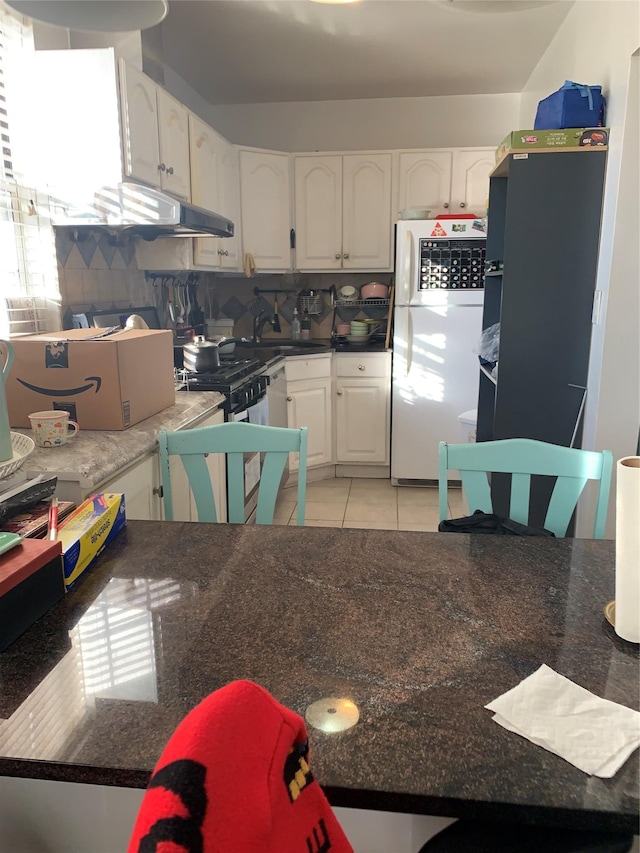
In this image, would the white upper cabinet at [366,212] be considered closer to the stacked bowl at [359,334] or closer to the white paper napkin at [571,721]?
the stacked bowl at [359,334]

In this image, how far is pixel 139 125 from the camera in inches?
97.1

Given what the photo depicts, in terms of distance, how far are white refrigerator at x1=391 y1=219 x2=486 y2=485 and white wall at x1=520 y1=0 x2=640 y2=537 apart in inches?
51.8

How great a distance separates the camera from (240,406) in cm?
279

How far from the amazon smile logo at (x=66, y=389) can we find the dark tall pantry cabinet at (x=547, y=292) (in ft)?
5.19

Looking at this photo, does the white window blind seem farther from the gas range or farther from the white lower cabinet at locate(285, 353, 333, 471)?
the white lower cabinet at locate(285, 353, 333, 471)

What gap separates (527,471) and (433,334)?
8.10 ft

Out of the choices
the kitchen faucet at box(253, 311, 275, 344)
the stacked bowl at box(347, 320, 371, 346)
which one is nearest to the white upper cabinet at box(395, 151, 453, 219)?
the stacked bowl at box(347, 320, 371, 346)

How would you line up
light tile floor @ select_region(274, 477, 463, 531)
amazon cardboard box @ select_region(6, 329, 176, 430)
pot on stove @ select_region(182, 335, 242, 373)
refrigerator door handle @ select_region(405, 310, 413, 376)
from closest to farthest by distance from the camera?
amazon cardboard box @ select_region(6, 329, 176, 430) < pot on stove @ select_region(182, 335, 242, 373) < light tile floor @ select_region(274, 477, 463, 531) < refrigerator door handle @ select_region(405, 310, 413, 376)

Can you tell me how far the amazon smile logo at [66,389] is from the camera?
183 cm

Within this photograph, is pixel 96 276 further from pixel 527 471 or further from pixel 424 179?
pixel 424 179

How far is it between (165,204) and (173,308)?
4.57 feet

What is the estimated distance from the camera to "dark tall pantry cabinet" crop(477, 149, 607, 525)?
91.7 inches

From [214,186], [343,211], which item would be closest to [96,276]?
[214,186]

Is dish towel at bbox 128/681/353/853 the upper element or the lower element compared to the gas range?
upper
